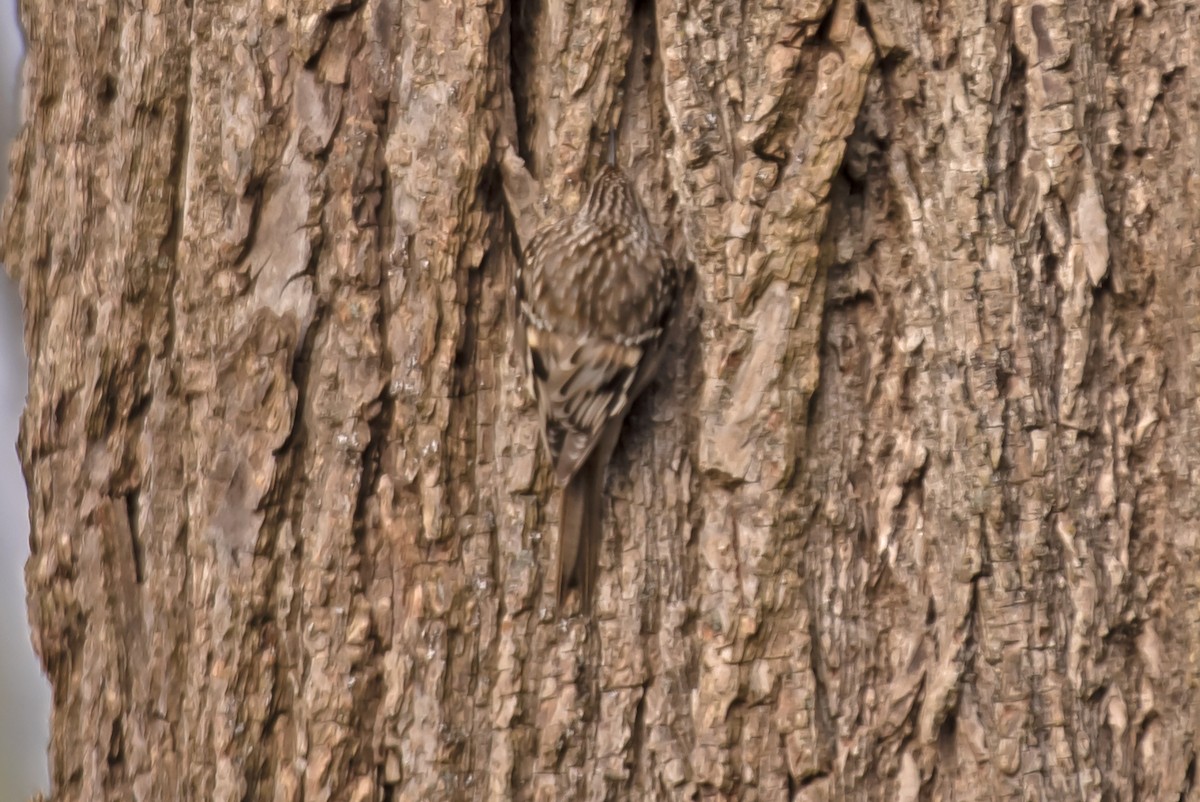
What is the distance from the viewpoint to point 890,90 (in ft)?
7.47

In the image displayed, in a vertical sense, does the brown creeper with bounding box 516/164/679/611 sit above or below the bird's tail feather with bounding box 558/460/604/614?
above

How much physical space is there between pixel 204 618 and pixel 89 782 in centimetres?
50

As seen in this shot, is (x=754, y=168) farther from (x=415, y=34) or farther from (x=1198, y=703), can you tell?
(x=1198, y=703)

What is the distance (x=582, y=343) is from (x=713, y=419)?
35 cm

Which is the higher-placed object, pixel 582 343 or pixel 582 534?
pixel 582 343

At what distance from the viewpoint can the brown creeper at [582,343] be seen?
2252 mm

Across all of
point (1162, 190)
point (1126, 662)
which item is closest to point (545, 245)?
point (1162, 190)

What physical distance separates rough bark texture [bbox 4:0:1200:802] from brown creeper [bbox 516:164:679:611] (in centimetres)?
5

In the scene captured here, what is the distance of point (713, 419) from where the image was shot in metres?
2.24

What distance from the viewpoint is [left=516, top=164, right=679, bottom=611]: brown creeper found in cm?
225

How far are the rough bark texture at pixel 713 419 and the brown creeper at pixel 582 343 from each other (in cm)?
5

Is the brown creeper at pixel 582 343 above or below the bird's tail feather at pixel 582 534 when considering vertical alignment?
above

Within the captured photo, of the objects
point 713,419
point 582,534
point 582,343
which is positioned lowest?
point 582,534

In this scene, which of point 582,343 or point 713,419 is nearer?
point 713,419
